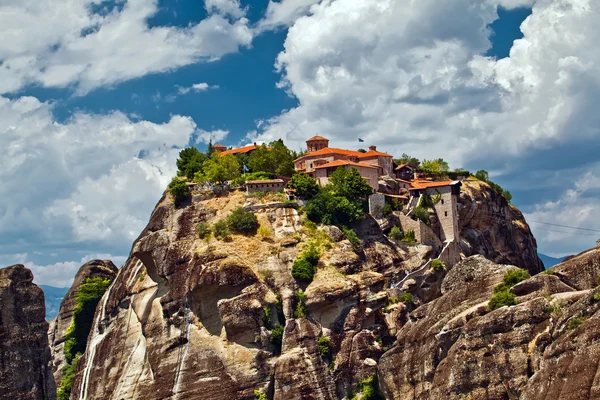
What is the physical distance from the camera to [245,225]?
4065 inches

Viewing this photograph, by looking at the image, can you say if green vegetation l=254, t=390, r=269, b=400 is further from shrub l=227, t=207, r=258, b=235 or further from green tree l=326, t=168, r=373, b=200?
green tree l=326, t=168, r=373, b=200

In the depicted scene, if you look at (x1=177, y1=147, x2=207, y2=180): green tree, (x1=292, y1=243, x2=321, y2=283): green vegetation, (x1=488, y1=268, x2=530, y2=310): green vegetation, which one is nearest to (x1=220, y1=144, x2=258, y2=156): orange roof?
(x1=177, y1=147, x2=207, y2=180): green tree

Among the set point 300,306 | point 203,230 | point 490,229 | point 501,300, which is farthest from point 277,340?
point 490,229

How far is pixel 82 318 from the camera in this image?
127 m

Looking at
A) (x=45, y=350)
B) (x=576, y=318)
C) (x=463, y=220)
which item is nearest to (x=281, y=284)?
(x=463, y=220)

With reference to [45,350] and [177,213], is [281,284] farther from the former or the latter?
[45,350]

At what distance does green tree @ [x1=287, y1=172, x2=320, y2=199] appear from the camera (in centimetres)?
10788

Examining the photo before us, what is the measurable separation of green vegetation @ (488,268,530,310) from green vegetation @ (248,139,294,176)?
48.6 metres

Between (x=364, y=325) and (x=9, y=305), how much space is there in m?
42.4

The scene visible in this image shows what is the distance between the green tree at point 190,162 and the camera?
119000mm

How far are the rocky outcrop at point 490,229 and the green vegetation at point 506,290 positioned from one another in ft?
142

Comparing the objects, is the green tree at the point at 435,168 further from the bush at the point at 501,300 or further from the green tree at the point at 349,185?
the bush at the point at 501,300

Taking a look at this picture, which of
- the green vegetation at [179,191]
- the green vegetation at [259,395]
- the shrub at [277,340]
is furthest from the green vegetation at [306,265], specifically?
the green vegetation at [179,191]

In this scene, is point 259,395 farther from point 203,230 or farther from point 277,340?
point 203,230
